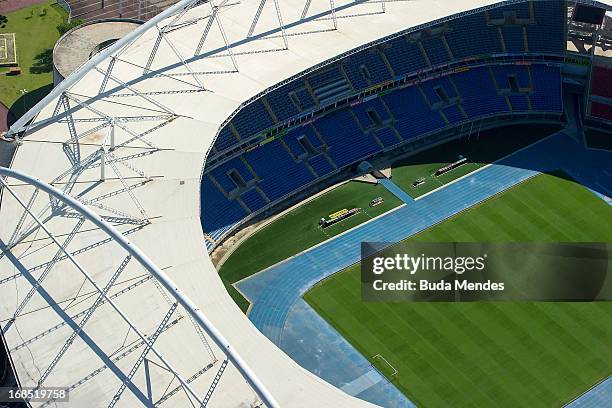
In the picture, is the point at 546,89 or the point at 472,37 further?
the point at 546,89

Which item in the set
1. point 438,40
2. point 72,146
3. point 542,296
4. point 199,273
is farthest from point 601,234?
point 72,146

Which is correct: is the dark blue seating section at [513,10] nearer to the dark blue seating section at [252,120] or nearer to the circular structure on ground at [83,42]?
the dark blue seating section at [252,120]

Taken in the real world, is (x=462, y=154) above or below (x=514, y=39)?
below

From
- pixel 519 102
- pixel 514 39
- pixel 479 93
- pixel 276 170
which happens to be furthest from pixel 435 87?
pixel 276 170

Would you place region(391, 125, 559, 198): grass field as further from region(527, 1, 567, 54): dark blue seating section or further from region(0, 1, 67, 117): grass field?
region(0, 1, 67, 117): grass field

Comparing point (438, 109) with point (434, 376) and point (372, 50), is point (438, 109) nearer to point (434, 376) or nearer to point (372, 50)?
point (372, 50)

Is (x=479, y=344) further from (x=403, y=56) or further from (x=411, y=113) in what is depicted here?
(x=403, y=56)

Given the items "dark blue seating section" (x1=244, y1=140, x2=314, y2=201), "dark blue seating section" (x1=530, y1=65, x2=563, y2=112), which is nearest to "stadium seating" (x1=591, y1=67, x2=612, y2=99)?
"dark blue seating section" (x1=530, y1=65, x2=563, y2=112)
